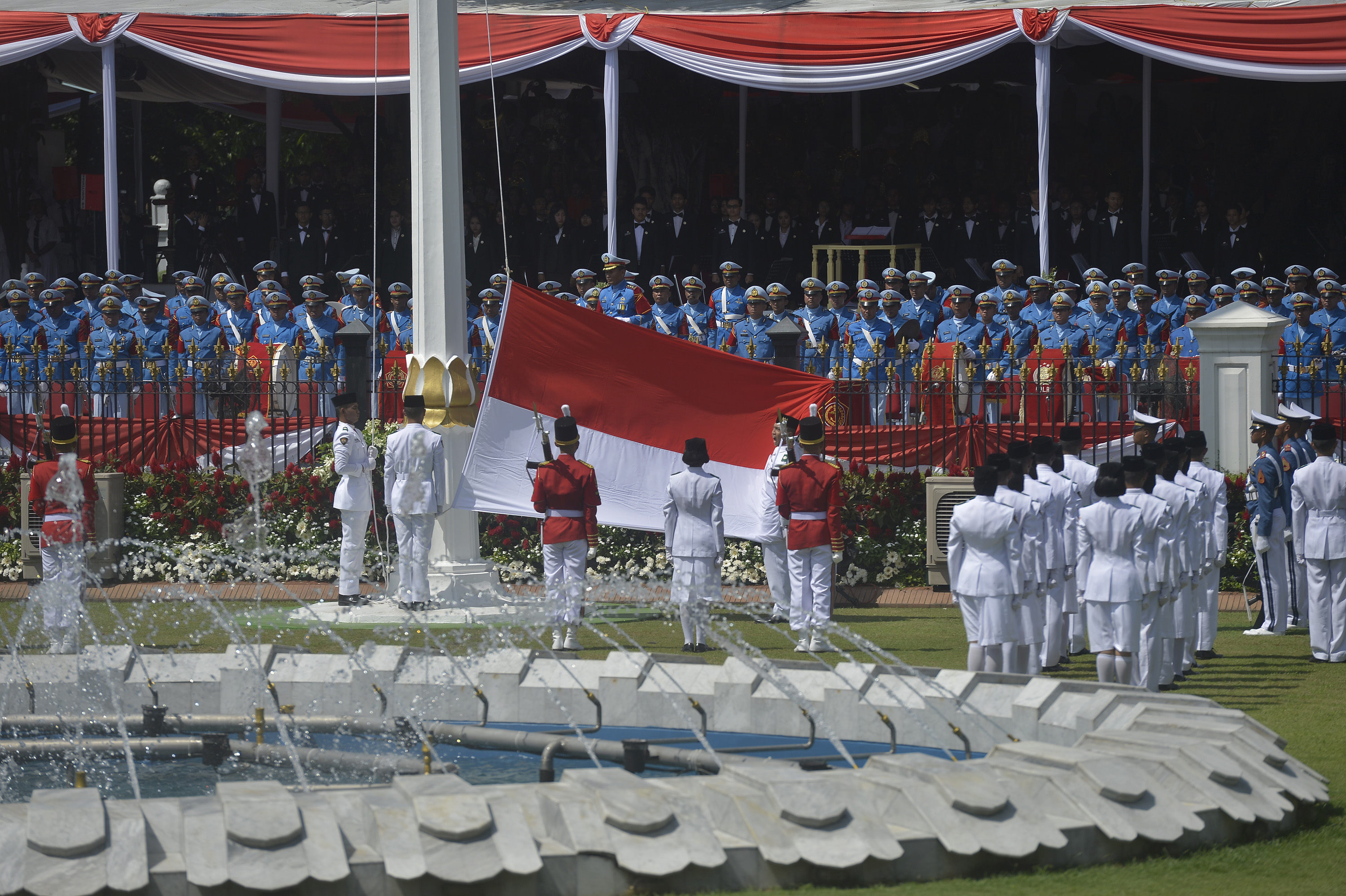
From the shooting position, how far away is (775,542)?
1405 cm

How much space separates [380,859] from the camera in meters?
6.26

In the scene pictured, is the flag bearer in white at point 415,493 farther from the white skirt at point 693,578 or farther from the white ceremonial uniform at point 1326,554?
the white ceremonial uniform at point 1326,554

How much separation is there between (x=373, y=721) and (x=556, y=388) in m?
4.82

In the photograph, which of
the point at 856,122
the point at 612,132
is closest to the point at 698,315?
the point at 612,132

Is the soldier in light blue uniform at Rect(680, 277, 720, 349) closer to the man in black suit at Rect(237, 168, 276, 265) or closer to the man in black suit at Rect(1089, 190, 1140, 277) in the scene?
the man in black suit at Rect(1089, 190, 1140, 277)

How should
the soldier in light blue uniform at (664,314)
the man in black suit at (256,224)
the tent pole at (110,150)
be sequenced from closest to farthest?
the soldier in light blue uniform at (664,314), the tent pole at (110,150), the man in black suit at (256,224)

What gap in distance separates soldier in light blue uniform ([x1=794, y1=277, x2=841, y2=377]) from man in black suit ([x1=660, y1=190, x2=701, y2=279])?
3125mm

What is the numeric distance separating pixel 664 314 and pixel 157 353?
534 cm

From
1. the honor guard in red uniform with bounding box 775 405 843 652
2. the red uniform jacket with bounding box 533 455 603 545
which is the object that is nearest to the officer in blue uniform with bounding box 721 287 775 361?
the honor guard in red uniform with bounding box 775 405 843 652

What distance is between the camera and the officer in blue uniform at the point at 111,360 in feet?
54.8

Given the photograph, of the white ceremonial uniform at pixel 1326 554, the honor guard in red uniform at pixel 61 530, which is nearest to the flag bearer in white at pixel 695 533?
the white ceremonial uniform at pixel 1326 554

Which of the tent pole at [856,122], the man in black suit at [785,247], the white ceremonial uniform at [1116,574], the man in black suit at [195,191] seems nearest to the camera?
the white ceremonial uniform at [1116,574]

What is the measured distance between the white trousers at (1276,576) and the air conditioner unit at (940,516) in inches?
104

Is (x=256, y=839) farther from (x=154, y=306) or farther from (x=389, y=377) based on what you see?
(x=154, y=306)
